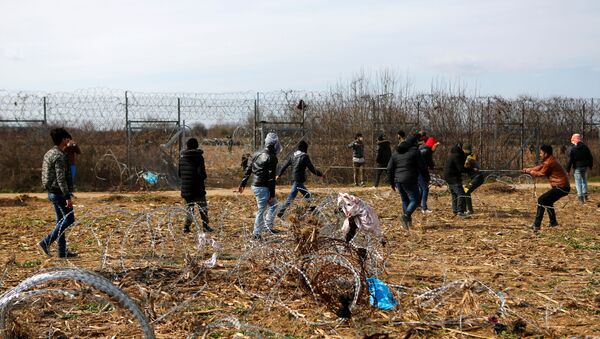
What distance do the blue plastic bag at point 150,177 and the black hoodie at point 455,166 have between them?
360 inches

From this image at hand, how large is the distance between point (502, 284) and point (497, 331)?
1.92m

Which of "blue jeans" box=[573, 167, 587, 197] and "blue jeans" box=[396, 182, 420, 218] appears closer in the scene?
"blue jeans" box=[396, 182, 420, 218]

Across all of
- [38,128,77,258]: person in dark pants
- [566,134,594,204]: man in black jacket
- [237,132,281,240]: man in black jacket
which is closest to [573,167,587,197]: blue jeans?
[566,134,594,204]: man in black jacket

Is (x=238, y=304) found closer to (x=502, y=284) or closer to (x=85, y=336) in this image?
(x=85, y=336)

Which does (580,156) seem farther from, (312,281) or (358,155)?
(312,281)

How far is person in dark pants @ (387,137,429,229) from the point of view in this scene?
11.9 metres

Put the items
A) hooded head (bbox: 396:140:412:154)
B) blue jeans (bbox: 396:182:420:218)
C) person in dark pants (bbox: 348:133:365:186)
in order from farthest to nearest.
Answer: person in dark pants (bbox: 348:133:365:186) → hooded head (bbox: 396:140:412:154) → blue jeans (bbox: 396:182:420:218)

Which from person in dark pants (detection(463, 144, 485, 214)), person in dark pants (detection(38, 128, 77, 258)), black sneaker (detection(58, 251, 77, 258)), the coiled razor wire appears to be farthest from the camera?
person in dark pants (detection(463, 144, 485, 214))

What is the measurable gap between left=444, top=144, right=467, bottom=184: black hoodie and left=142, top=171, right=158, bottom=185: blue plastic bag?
30.0 ft

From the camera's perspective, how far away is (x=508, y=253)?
32.0ft

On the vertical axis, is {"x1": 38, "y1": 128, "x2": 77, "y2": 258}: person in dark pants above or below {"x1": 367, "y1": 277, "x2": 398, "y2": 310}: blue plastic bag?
above

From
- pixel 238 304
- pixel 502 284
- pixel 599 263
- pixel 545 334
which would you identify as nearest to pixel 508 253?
pixel 599 263

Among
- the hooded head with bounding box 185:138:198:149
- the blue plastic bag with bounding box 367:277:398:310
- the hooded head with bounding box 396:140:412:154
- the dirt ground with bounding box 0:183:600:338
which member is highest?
the hooded head with bounding box 185:138:198:149

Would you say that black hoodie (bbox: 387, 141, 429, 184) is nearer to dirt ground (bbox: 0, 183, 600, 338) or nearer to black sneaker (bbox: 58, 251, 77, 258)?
dirt ground (bbox: 0, 183, 600, 338)
